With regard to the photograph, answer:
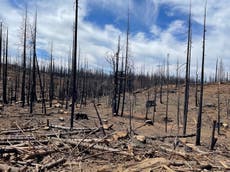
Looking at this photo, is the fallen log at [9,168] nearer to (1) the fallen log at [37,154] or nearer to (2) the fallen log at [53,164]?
(2) the fallen log at [53,164]

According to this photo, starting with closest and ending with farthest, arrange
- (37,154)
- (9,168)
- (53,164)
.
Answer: (9,168), (53,164), (37,154)

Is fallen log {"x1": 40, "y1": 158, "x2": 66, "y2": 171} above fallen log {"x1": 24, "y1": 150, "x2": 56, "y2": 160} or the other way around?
the other way around

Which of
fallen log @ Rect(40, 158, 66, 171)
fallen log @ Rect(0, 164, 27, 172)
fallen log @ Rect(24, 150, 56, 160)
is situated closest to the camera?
fallen log @ Rect(0, 164, 27, 172)

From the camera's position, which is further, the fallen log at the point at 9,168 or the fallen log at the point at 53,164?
the fallen log at the point at 53,164

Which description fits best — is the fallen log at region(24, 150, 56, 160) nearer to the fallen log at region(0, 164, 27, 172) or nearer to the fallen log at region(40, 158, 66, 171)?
the fallen log at region(40, 158, 66, 171)

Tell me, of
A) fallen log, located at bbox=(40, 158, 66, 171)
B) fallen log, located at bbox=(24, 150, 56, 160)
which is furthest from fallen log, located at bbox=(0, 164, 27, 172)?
fallen log, located at bbox=(24, 150, 56, 160)

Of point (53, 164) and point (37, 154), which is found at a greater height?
point (37, 154)

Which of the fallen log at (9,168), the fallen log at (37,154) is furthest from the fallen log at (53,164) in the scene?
the fallen log at (37,154)

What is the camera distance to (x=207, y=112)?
4028cm

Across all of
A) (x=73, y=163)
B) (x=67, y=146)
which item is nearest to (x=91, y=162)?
(x=73, y=163)

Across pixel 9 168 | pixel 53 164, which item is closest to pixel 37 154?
pixel 53 164

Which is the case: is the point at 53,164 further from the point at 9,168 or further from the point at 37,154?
the point at 9,168

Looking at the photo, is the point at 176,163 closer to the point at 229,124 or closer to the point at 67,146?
the point at 67,146

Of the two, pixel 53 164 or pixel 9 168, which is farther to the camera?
pixel 53 164
